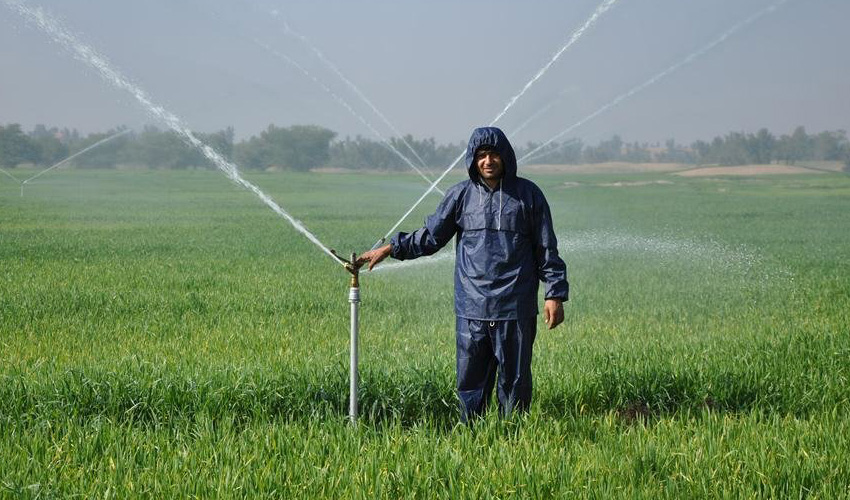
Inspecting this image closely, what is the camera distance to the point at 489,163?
5.43m

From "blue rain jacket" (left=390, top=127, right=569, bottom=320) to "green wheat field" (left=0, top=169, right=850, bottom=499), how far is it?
645 mm

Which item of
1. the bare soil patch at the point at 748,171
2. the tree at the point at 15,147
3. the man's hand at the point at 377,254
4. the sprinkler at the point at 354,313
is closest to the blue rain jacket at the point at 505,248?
the man's hand at the point at 377,254

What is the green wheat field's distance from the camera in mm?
4664

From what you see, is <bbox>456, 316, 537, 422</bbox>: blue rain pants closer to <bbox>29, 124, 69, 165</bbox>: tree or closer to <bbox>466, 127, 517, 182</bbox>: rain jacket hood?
<bbox>466, 127, 517, 182</bbox>: rain jacket hood

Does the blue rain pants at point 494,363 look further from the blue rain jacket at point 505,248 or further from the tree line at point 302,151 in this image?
the tree line at point 302,151

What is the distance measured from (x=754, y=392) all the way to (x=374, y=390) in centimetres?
257

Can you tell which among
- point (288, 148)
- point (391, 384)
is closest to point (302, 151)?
point (288, 148)

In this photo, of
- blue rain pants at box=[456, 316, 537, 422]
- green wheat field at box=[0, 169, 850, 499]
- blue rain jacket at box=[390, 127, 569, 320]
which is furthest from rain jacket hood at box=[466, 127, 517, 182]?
green wheat field at box=[0, 169, 850, 499]

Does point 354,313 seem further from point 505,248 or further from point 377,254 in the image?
point 505,248

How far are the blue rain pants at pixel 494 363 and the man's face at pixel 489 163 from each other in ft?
2.61

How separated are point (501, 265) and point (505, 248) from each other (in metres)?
0.09

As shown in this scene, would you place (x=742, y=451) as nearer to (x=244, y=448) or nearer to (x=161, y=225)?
(x=244, y=448)

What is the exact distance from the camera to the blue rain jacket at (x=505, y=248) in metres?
5.39

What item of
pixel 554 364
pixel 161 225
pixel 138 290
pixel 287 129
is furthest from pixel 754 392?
pixel 287 129
